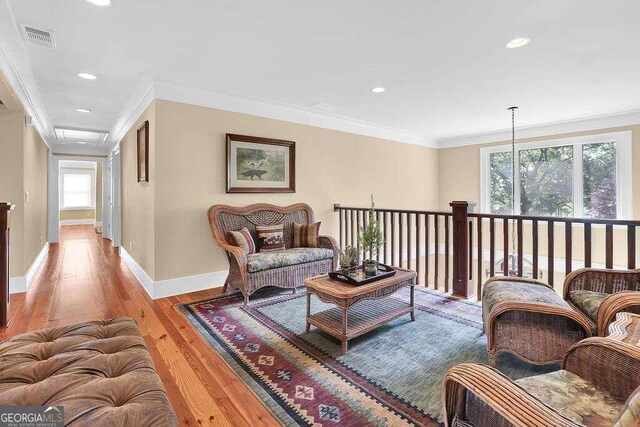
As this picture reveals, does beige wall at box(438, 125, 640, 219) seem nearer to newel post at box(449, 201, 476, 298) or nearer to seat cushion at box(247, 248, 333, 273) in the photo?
newel post at box(449, 201, 476, 298)

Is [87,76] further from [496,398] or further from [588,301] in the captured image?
[588,301]

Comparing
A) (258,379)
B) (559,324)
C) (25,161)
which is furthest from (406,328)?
(25,161)

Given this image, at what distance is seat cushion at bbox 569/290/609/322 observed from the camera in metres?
1.87

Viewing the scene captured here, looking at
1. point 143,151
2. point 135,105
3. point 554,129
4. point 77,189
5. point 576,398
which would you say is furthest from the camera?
point 77,189

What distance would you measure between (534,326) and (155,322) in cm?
289

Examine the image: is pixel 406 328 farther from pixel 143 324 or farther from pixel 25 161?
pixel 25 161

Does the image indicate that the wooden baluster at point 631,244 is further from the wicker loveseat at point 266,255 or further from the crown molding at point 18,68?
the crown molding at point 18,68

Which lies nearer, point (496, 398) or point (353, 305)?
point (496, 398)

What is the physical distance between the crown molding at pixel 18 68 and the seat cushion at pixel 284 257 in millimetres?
2589

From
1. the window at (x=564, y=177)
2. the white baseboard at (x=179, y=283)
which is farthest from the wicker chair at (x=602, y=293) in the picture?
the window at (x=564, y=177)

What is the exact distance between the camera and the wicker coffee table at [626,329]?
1237mm

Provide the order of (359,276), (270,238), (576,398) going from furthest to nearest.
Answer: (270,238) < (359,276) < (576,398)

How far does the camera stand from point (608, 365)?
1.15 meters


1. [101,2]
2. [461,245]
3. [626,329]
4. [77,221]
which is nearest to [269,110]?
[101,2]
